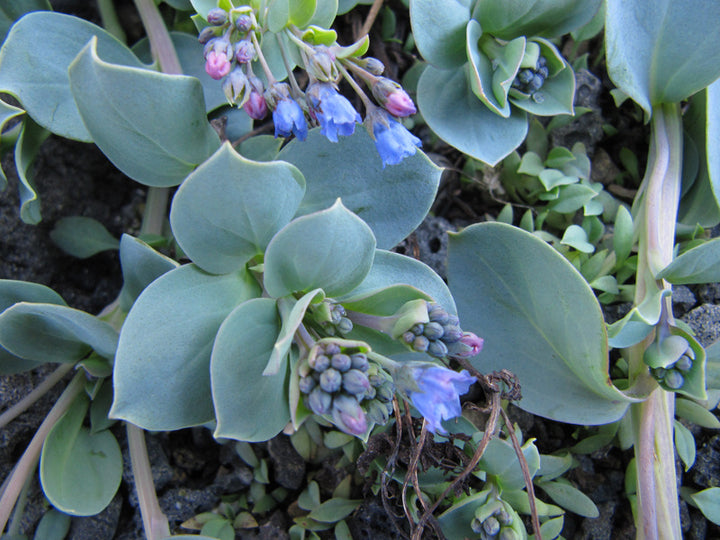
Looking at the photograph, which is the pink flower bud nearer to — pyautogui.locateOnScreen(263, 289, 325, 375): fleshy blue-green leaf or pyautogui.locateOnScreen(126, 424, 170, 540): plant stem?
pyautogui.locateOnScreen(263, 289, 325, 375): fleshy blue-green leaf

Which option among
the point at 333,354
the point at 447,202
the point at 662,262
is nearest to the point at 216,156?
the point at 333,354

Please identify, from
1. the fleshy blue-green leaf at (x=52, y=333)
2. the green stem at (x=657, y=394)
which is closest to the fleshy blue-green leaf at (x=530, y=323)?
the green stem at (x=657, y=394)

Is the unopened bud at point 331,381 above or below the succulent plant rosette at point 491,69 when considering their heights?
below

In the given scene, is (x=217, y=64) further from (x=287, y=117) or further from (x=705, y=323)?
(x=705, y=323)

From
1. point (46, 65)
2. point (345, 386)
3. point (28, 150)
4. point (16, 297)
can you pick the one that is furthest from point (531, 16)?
point (16, 297)

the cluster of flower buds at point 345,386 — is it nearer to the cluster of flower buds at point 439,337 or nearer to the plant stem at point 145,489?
the cluster of flower buds at point 439,337

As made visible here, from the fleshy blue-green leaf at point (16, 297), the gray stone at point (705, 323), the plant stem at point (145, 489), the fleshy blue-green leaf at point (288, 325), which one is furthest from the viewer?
the gray stone at point (705, 323)
